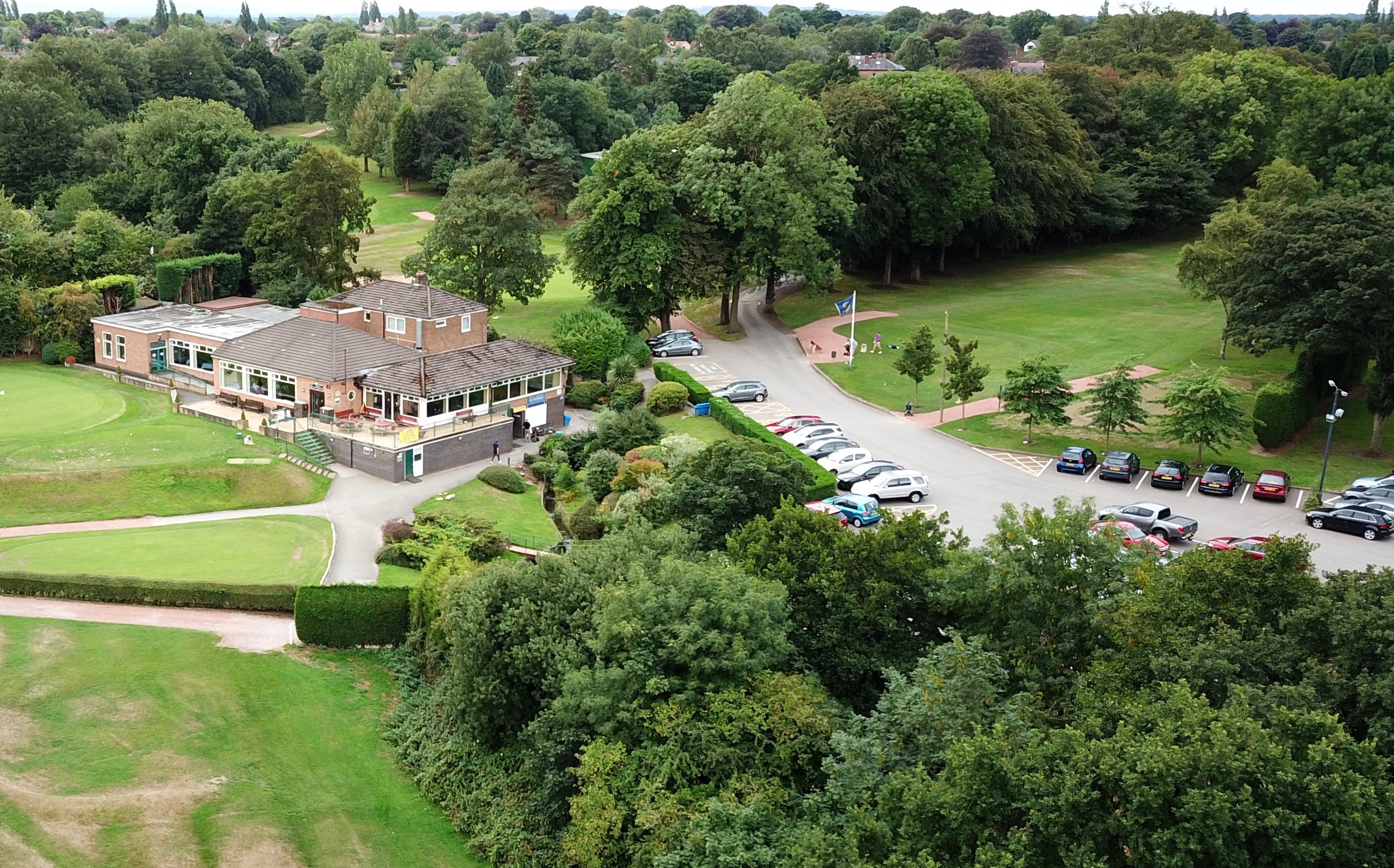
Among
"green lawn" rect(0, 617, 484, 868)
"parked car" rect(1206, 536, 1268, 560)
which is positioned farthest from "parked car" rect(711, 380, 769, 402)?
"green lawn" rect(0, 617, 484, 868)

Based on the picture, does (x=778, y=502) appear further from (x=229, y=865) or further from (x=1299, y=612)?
(x=229, y=865)

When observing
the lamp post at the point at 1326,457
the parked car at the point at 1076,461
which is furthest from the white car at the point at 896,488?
the lamp post at the point at 1326,457

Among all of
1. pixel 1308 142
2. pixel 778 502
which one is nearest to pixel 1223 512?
pixel 778 502

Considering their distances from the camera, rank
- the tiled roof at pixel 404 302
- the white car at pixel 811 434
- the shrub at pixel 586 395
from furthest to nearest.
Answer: the shrub at pixel 586 395 → the tiled roof at pixel 404 302 → the white car at pixel 811 434

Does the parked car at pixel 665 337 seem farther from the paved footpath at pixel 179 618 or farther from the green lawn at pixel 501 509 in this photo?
the paved footpath at pixel 179 618

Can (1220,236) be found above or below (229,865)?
above

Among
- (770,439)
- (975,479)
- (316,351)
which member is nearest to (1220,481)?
(975,479)

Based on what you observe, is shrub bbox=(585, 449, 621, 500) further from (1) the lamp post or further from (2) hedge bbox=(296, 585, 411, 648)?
(1) the lamp post
